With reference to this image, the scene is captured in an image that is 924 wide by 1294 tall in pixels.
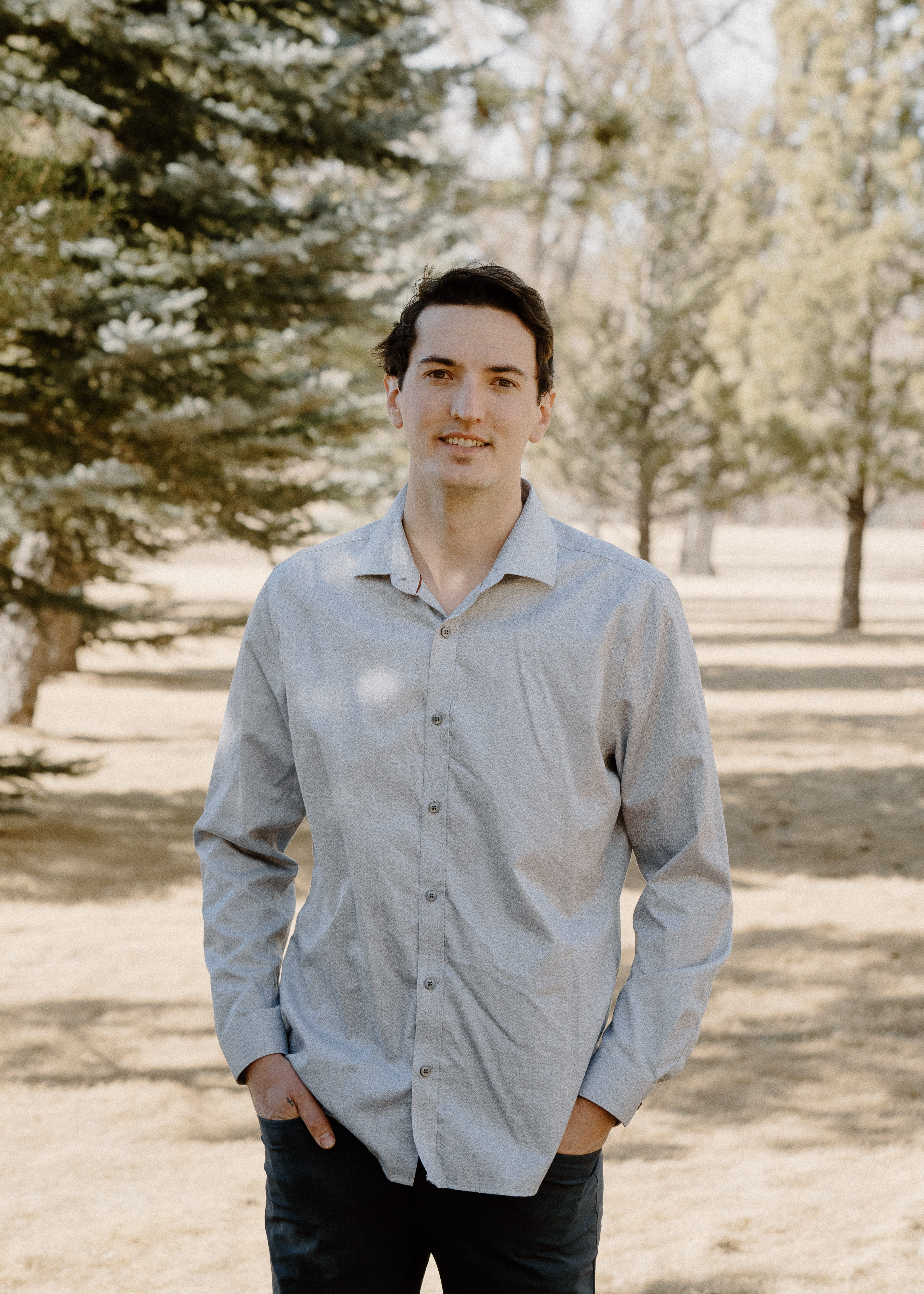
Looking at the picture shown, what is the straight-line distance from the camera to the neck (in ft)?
6.24

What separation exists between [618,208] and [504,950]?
2354 cm

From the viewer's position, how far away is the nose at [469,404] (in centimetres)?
185

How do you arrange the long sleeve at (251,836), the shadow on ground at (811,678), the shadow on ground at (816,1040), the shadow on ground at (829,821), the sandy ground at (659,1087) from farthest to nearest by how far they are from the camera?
the shadow on ground at (811,678) < the shadow on ground at (829,821) < the shadow on ground at (816,1040) < the sandy ground at (659,1087) < the long sleeve at (251,836)

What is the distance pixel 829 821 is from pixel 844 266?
553 inches

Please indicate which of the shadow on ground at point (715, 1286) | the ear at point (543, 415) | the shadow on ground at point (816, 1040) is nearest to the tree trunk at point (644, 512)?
the shadow on ground at point (816, 1040)

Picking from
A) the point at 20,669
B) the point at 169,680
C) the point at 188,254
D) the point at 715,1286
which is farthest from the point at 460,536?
the point at 169,680

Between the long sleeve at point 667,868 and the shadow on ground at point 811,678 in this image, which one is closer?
the long sleeve at point 667,868

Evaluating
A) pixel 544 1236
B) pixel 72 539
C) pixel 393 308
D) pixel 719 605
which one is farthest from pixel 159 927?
pixel 719 605

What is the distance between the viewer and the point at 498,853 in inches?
70.1

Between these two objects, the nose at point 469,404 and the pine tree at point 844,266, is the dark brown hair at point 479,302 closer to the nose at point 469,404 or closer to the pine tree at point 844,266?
the nose at point 469,404

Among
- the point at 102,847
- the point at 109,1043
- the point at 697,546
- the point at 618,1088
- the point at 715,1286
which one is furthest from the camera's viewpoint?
the point at 697,546

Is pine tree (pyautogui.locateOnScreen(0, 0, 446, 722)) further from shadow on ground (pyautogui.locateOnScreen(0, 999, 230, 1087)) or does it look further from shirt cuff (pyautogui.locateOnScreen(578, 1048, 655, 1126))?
shirt cuff (pyautogui.locateOnScreen(578, 1048, 655, 1126))

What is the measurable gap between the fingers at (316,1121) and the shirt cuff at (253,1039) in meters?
0.09

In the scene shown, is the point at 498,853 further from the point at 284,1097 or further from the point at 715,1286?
the point at 715,1286
